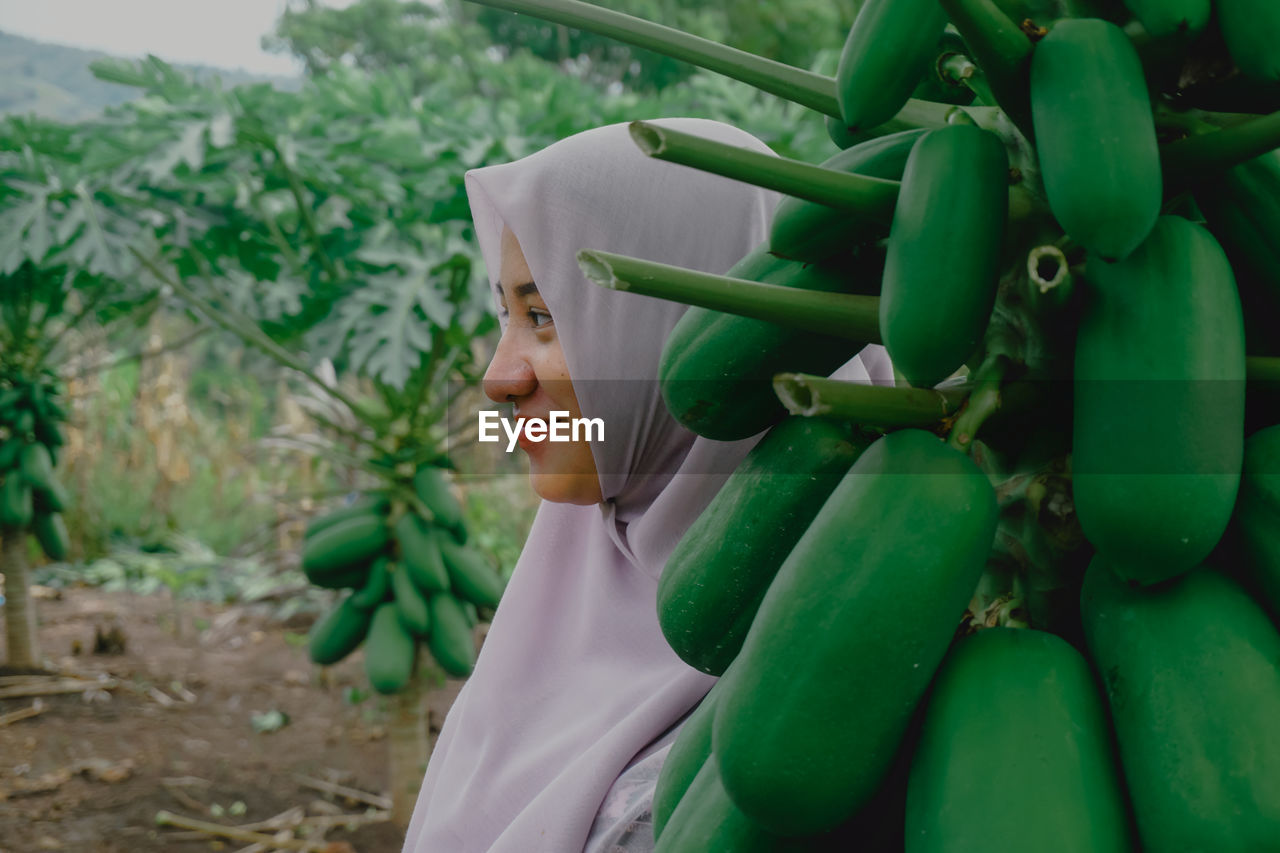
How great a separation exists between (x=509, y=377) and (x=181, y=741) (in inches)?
155

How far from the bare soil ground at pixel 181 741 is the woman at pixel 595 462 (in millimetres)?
2219

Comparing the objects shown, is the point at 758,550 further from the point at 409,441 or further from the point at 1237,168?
the point at 409,441

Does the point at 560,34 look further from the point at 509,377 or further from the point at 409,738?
the point at 509,377

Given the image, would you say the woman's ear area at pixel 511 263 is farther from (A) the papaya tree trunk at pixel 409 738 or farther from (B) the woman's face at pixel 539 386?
(A) the papaya tree trunk at pixel 409 738

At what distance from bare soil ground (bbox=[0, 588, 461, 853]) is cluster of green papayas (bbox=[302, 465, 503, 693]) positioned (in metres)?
0.62

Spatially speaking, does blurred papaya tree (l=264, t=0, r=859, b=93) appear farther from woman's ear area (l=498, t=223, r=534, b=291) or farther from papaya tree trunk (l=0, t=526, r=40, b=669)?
woman's ear area (l=498, t=223, r=534, b=291)

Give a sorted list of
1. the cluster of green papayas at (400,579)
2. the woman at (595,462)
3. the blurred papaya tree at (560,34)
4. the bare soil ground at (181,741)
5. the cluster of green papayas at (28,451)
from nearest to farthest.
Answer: the woman at (595,462), the cluster of green papayas at (400,579), the bare soil ground at (181,741), the cluster of green papayas at (28,451), the blurred papaya tree at (560,34)

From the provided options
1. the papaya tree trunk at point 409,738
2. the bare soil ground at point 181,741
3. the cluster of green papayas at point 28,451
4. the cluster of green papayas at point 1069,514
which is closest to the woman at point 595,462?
the cluster of green papayas at point 1069,514

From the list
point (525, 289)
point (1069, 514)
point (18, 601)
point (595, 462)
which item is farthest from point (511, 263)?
point (18, 601)

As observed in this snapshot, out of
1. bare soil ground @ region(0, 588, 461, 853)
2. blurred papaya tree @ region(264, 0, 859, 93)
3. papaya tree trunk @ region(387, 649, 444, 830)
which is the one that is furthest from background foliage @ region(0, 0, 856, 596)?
blurred papaya tree @ region(264, 0, 859, 93)

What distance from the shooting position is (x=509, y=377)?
1.42 m

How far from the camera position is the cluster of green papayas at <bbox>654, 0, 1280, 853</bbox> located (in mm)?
482

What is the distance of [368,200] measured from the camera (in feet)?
12.0

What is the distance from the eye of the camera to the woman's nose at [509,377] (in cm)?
Answer: 142
